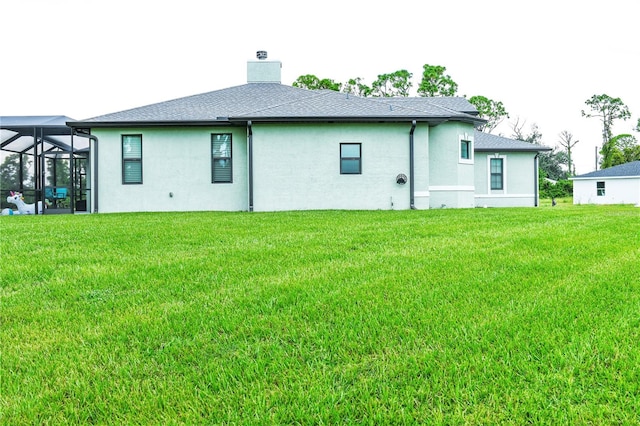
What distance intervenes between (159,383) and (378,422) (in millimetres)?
1146

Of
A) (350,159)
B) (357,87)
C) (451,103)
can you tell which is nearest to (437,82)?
(357,87)

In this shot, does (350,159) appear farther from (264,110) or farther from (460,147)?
(460,147)

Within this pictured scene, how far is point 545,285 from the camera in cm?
364

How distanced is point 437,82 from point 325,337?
32279 millimetres

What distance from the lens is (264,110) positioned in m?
13.5

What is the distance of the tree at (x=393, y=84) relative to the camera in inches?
1331

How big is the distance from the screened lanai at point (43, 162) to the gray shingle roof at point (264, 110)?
2.32 meters

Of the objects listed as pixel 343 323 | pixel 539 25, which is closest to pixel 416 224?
pixel 343 323

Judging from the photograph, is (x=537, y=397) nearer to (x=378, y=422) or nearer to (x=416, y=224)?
(x=378, y=422)

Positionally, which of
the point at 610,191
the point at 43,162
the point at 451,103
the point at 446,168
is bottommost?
the point at 610,191

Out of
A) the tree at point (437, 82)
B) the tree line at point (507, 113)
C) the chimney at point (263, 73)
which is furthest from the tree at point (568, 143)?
the chimney at point (263, 73)

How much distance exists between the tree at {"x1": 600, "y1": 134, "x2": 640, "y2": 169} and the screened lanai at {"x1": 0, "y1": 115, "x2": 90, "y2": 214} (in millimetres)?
45730

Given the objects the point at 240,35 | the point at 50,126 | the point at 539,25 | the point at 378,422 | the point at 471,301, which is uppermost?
the point at 240,35

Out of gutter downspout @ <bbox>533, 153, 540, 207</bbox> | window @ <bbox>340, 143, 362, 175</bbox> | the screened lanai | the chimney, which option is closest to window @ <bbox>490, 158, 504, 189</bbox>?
gutter downspout @ <bbox>533, 153, 540, 207</bbox>
